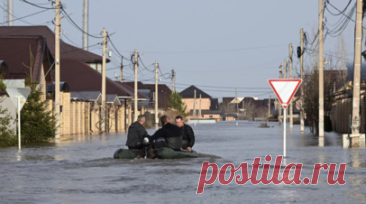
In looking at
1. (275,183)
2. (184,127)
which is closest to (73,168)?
(184,127)

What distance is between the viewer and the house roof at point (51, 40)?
74.9 metres

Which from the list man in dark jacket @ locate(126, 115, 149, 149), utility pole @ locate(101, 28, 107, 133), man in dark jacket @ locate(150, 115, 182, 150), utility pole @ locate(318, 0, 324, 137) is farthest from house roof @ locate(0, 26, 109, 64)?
man in dark jacket @ locate(150, 115, 182, 150)

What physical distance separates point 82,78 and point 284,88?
51.5 metres

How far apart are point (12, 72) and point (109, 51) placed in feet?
59.8

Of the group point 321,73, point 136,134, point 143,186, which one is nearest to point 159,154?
point 136,134

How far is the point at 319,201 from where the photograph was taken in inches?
452

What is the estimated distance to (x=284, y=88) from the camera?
19.7 m

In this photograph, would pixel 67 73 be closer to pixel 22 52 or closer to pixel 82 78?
pixel 82 78

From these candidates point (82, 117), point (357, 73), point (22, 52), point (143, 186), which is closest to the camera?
point (143, 186)

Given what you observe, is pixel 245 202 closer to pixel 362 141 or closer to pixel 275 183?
pixel 275 183

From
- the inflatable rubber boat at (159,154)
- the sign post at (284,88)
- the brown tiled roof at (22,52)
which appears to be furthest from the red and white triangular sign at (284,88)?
the brown tiled roof at (22,52)

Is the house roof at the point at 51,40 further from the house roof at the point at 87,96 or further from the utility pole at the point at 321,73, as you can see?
the utility pole at the point at 321,73

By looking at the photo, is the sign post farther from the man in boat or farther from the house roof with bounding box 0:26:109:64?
the house roof with bounding box 0:26:109:64

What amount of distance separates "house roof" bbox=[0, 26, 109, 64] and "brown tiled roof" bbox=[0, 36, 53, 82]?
30020 millimetres
